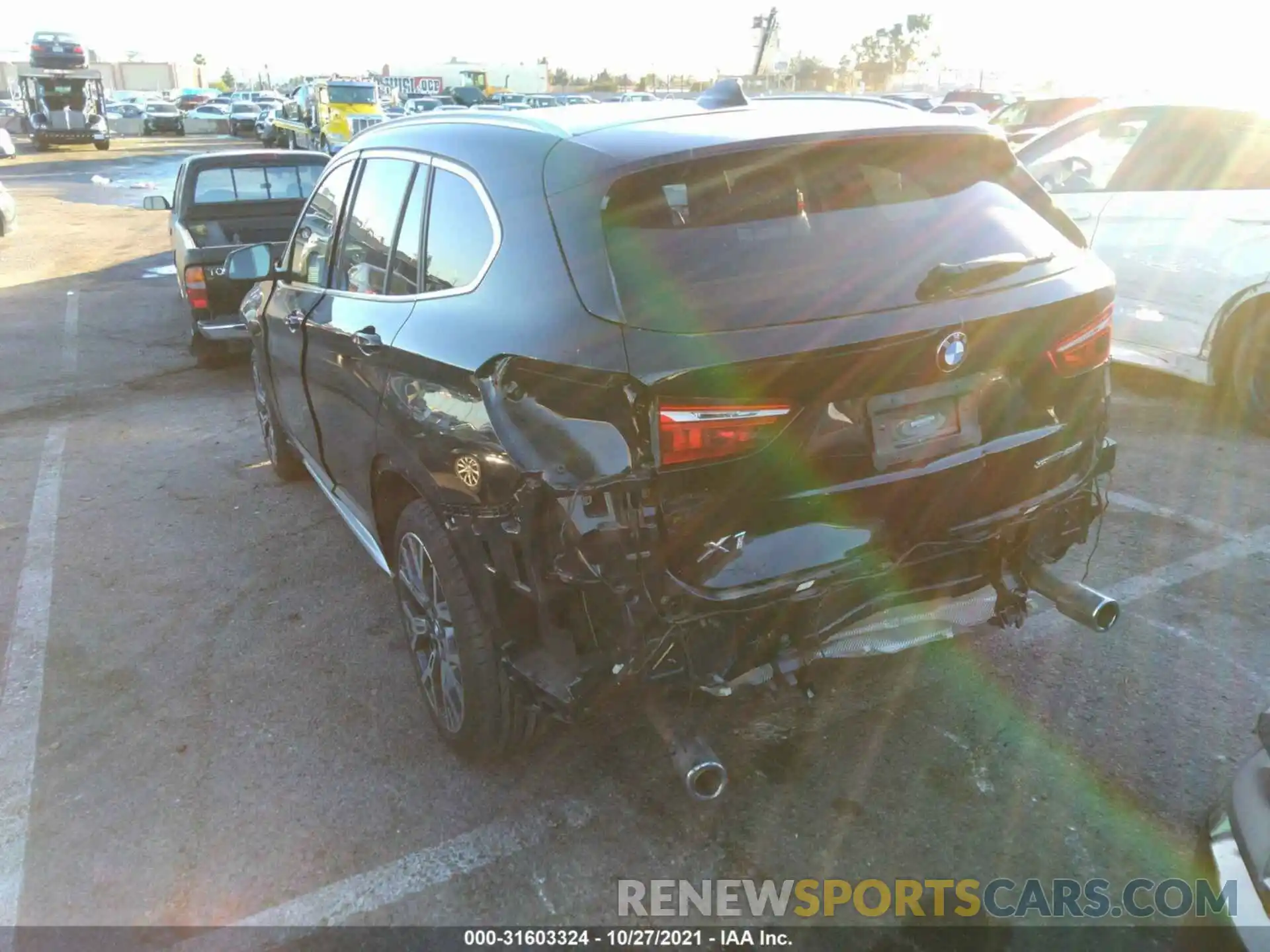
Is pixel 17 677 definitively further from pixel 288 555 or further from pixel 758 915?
pixel 758 915

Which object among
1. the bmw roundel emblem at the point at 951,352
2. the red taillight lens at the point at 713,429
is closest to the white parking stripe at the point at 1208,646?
the bmw roundel emblem at the point at 951,352

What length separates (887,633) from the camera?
2.75m

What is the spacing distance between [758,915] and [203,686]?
92.0 inches

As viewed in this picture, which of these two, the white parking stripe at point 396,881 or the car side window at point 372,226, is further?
the car side window at point 372,226

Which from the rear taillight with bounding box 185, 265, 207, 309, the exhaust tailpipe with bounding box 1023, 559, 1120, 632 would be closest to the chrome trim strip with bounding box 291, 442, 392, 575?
the exhaust tailpipe with bounding box 1023, 559, 1120, 632

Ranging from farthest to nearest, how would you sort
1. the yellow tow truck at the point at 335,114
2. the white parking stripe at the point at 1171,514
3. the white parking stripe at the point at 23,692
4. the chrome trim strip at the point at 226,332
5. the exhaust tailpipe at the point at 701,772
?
the yellow tow truck at the point at 335,114 < the chrome trim strip at the point at 226,332 < the white parking stripe at the point at 1171,514 < the white parking stripe at the point at 23,692 < the exhaust tailpipe at the point at 701,772

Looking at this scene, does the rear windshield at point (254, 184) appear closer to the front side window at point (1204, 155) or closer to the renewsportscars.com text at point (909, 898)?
the front side window at point (1204, 155)

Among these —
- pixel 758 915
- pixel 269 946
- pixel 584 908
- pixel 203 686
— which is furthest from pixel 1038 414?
pixel 203 686

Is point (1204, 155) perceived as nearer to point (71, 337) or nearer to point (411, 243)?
point (411, 243)

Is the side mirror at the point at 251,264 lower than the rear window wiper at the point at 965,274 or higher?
lower

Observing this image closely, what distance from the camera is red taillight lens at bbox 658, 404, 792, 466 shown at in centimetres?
234

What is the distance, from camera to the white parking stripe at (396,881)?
2.64m

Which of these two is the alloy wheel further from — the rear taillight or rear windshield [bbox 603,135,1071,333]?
the rear taillight

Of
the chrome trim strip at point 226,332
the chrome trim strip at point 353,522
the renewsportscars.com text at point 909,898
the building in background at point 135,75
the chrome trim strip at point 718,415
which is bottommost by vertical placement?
the renewsportscars.com text at point 909,898
